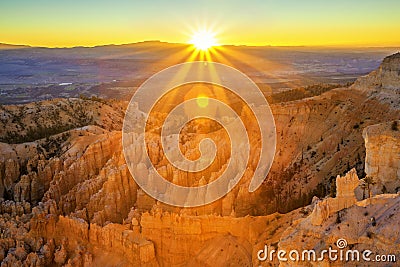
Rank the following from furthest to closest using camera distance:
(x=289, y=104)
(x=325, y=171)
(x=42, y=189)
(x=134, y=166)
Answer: (x=289, y=104) < (x=42, y=189) < (x=134, y=166) < (x=325, y=171)

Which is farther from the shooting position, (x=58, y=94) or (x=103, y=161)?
(x=58, y=94)

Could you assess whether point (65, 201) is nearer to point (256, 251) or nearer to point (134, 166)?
point (134, 166)

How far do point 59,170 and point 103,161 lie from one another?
357 centimetres

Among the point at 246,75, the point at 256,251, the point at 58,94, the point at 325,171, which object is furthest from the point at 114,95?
the point at 256,251

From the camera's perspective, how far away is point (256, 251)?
61.1 ft

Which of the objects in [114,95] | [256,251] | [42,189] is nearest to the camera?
[256,251]

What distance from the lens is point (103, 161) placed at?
36.3 m

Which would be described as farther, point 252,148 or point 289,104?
point 289,104

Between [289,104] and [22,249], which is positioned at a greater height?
[289,104]

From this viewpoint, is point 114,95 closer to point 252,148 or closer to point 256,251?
point 252,148

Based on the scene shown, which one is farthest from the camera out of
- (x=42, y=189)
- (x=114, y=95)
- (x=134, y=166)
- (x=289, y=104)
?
(x=114, y=95)

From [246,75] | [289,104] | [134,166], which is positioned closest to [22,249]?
[134,166]

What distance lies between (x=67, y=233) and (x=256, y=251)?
12.3m

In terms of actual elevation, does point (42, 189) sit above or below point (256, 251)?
below
